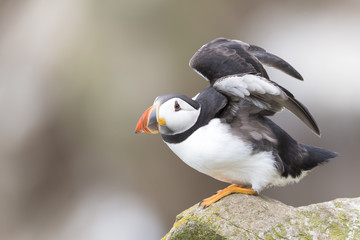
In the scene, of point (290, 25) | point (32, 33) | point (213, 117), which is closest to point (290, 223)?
point (213, 117)

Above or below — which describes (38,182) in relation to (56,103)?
below

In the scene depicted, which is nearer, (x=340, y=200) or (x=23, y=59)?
(x=340, y=200)

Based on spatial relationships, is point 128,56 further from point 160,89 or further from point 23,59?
point 23,59

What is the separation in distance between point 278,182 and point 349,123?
10.9 feet

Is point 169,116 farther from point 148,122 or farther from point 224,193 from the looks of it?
point 224,193

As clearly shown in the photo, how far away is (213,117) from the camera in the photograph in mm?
3045

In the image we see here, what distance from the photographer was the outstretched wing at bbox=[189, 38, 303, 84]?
323 centimetres

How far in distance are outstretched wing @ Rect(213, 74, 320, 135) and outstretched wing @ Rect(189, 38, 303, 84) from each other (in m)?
0.21

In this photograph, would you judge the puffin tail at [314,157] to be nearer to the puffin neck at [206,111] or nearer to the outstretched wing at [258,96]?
the outstretched wing at [258,96]

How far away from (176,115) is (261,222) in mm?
701

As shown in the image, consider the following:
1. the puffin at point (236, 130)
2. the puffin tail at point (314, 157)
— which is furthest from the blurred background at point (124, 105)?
the puffin at point (236, 130)

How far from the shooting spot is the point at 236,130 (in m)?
3.01

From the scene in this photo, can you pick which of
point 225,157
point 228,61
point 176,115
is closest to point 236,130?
point 225,157

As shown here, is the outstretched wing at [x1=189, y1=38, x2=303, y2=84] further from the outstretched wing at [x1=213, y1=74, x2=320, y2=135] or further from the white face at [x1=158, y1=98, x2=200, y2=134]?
the white face at [x1=158, y1=98, x2=200, y2=134]
